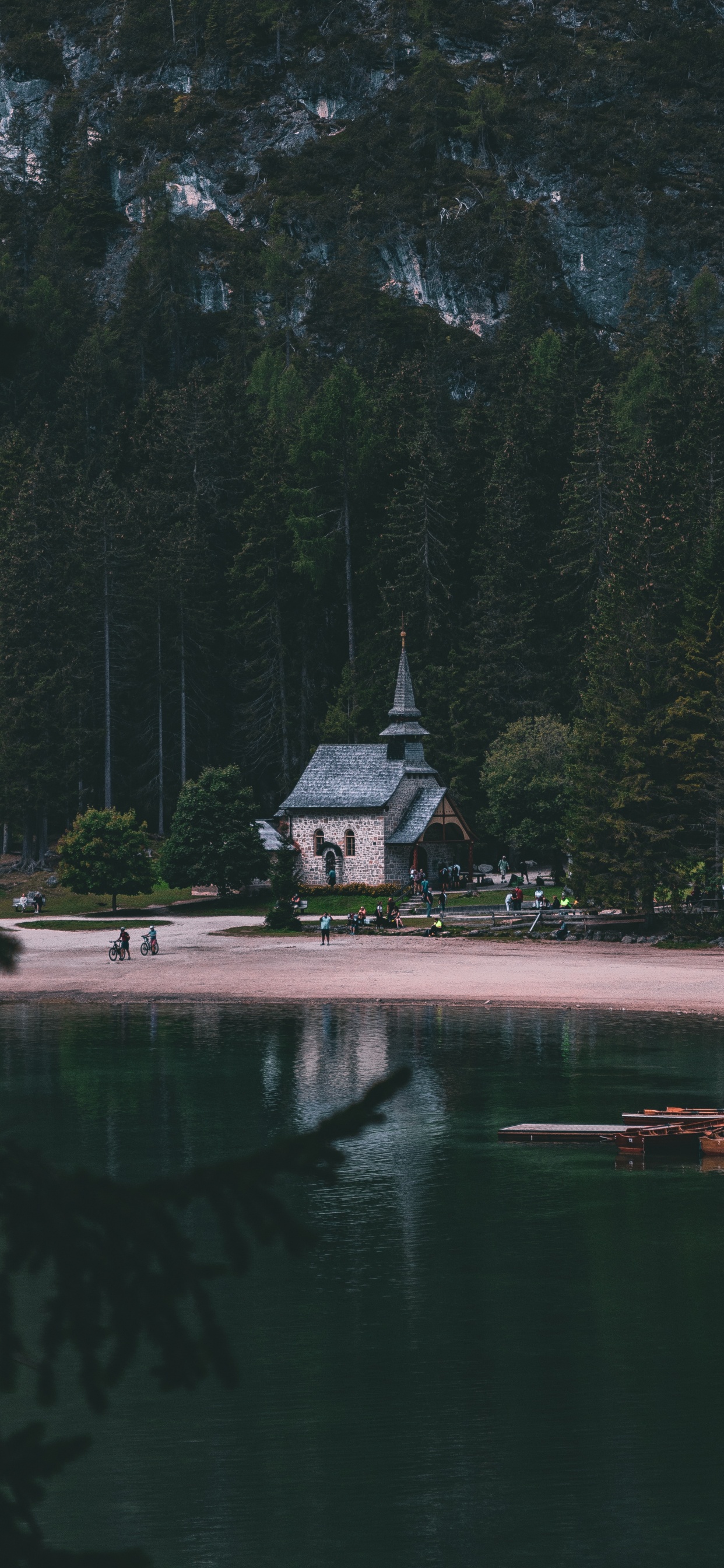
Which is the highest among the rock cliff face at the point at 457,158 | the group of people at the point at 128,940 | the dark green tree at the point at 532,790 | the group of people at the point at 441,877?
the rock cliff face at the point at 457,158

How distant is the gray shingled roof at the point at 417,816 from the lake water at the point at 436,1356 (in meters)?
44.2

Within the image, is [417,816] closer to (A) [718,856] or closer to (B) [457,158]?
(A) [718,856]

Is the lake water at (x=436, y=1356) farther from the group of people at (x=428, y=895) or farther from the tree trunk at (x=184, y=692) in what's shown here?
the tree trunk at (x=184, y=692)

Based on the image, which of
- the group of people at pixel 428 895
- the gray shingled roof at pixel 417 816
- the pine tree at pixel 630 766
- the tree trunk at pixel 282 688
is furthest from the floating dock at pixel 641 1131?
the tree trunk at pixel 282 688

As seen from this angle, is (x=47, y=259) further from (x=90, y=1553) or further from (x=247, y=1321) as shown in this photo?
(x=90, y=1553)

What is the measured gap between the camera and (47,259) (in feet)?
549

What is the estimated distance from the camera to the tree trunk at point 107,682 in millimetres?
103062

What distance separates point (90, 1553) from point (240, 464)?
11975 centimetres

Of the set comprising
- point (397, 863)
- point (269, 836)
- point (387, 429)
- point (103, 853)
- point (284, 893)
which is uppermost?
point (387, 429)

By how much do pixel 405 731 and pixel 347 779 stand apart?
4.28 meters

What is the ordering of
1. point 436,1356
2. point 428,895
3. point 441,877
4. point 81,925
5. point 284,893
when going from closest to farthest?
point 436,1356 → point 284,893 → point 81,925 → point 428,895 → point 441,877

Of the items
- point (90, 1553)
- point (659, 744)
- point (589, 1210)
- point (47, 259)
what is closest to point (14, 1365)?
point (90, 1553)

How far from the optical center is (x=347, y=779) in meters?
88.8

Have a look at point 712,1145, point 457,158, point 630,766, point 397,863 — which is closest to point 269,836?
point 397,863
